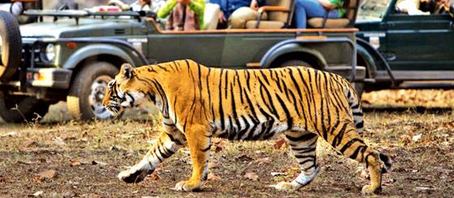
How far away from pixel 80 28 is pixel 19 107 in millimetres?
1715

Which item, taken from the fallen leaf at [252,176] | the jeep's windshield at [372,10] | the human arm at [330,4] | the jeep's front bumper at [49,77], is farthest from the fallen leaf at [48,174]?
the jeep's windshield at [372,10]

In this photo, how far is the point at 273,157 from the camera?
11.2 m

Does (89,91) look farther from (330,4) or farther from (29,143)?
(330,4)

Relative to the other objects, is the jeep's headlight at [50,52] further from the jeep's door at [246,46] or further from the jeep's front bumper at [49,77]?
the jeep's door at [246,46]

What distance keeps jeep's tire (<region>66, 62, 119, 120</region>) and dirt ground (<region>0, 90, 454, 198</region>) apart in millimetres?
1052

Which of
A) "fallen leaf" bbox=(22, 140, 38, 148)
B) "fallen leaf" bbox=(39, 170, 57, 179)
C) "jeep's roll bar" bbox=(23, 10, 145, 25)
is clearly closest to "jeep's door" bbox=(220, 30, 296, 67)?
"jeep's roll bar" bbox=(23, 10, 145, 25)

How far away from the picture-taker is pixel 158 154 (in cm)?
931

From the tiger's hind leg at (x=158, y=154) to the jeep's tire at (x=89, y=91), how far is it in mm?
5999

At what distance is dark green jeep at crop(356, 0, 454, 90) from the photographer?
18391 millimetres

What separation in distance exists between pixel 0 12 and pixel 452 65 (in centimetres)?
719

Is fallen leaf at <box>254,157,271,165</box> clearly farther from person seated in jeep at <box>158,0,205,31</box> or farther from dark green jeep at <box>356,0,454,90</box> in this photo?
dark green jeep at <box>356,0,454,90</box>

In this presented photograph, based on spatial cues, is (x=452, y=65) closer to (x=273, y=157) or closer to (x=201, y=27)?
(x=201, y=27)

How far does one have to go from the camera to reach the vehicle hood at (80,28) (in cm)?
1541

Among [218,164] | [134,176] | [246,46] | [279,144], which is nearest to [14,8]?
[246,46]
